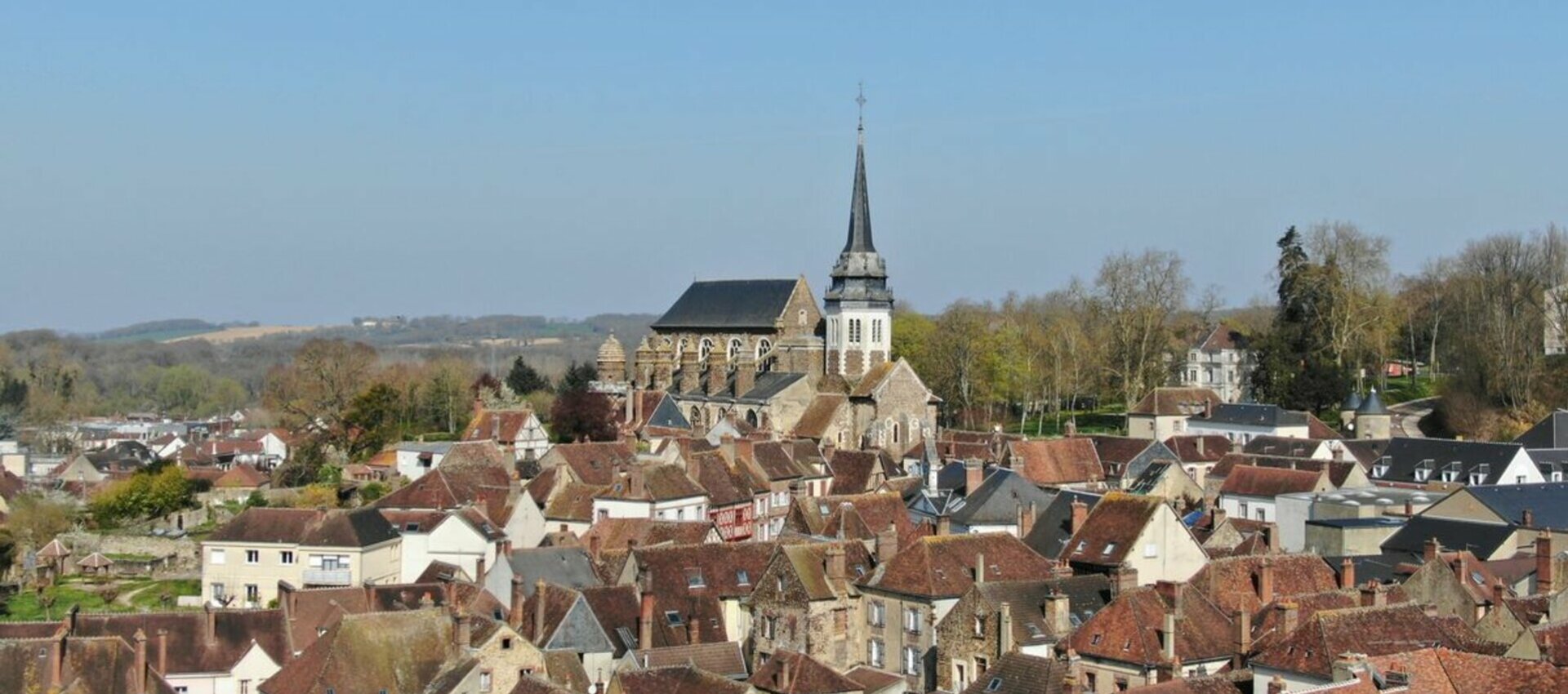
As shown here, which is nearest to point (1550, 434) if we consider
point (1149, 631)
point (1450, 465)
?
point (1450, 465)

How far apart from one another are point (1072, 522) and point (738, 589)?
876 centimetres

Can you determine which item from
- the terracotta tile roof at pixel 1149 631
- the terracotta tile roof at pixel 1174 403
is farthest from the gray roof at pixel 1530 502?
the terracotta tile roof at pixel 1174 403

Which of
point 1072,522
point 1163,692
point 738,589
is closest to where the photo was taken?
point 1163,692

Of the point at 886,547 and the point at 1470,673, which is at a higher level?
the point at 886,547

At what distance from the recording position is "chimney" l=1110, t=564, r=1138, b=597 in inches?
1331

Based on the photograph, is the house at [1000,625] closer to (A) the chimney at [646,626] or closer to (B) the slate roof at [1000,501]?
(A) the chimney at [646,626]

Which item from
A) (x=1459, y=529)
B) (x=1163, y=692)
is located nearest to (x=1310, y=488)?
(x=1459, y=529)

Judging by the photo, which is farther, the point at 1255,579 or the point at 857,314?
the point at 857,314

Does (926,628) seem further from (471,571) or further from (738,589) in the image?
(471,571)

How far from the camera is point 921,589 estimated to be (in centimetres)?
3578

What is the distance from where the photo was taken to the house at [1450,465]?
5562 centimetres

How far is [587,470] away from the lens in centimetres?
5522

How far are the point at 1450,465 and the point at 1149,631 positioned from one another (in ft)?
102

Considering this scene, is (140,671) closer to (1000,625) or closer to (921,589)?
(921,589)
